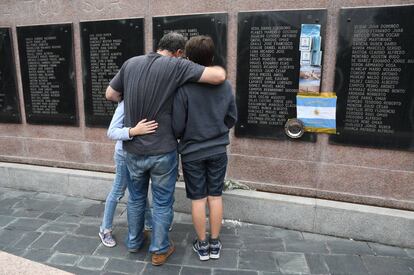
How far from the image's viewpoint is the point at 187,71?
2850 mm

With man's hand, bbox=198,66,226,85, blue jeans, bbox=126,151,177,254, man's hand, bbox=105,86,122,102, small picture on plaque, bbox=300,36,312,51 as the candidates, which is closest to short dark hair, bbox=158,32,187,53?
man's hand, bbox=198,66,226,85

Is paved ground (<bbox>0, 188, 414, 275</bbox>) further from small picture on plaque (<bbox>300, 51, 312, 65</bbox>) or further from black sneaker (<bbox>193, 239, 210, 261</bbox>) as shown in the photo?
small picture on plaque (<bbox>300, 51, 312, 65</bbox>)

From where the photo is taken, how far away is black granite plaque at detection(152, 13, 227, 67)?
383 cm

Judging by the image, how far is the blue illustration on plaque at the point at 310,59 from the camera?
3.51 metres

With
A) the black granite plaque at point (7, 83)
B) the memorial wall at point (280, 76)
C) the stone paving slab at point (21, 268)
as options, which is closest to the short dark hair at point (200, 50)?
the memorial wall at point (280, 76)

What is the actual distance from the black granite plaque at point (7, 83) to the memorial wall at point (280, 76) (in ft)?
0.42

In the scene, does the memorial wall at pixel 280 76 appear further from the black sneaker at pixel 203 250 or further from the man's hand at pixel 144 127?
the man's hand at pixel 144 127

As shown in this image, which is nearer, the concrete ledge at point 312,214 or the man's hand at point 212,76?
the man's hand at point 212,76

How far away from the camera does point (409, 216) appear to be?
11.4 feet

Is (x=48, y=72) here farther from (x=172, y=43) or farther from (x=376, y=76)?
(x=376, y=76)

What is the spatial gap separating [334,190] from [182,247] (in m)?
1.72

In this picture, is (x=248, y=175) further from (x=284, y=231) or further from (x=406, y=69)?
(x=406, y=69)

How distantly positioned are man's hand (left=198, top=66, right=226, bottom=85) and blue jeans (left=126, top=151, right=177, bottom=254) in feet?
2.25

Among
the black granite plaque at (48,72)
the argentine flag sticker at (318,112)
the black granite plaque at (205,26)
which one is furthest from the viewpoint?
the black granite plaque at (48,72)
